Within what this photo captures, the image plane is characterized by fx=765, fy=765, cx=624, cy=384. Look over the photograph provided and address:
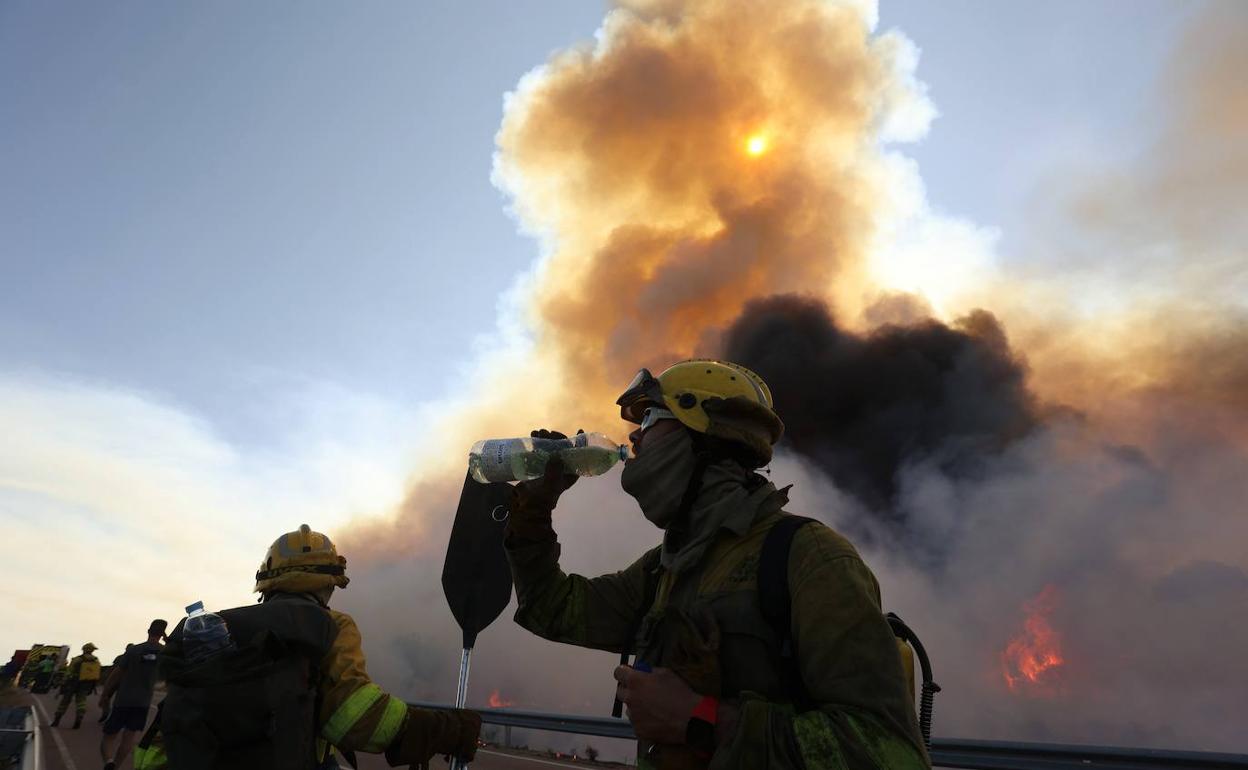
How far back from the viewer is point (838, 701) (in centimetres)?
198

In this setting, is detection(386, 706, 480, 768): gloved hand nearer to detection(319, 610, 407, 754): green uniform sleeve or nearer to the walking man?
detection(319, 610, 407, 754): green uniform sleeve

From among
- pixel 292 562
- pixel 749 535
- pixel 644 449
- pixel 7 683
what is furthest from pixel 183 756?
pixel 7 683

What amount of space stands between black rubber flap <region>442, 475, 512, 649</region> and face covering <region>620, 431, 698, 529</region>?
13.3 feet

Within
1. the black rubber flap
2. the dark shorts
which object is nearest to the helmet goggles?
the black rubber flap

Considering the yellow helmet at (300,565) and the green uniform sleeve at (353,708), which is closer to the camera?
the green uniform sleeve at (353,708)

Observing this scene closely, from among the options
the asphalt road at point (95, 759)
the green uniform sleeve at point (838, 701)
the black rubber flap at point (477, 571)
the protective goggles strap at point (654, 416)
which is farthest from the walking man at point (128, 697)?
the green uniform sleeve at point (838, 701)

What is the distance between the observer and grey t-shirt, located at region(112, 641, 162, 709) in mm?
12398

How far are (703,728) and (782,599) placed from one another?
1.36 feet

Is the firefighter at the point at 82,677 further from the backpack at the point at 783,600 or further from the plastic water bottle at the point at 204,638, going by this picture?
the backpack at the point at 783,600

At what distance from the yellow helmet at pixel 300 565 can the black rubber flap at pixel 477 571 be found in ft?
6.83

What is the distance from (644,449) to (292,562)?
277 cm

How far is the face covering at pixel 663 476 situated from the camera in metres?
2.82

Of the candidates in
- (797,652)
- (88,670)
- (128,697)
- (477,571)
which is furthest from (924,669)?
(88,670)

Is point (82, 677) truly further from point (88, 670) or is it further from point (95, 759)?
point (95, 759)
